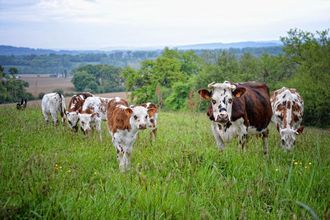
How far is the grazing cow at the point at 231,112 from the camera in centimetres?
724

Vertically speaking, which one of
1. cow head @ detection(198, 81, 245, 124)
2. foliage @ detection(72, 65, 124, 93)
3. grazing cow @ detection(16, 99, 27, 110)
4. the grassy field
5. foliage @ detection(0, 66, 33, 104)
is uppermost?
cow head @ detection(198, 81, 245, 124)

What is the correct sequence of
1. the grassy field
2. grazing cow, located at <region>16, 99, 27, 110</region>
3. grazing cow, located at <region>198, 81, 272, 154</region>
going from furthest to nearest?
grazing cow, located at <region>16, 99, 27, 110</region>, grazing cow, located at <region>198, 81, 272, 154</region>, the grassy field

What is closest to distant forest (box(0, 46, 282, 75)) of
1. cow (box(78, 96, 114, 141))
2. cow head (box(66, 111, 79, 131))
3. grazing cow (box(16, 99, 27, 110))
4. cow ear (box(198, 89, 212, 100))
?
grazing cow (box(16, 99, 27, 110))

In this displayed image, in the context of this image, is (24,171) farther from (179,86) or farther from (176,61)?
(176,61)

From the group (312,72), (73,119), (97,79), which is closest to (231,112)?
(73,119)

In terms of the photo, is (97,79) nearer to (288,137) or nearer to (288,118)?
(288,118)

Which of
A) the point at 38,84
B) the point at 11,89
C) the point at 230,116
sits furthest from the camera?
the point at 11,89

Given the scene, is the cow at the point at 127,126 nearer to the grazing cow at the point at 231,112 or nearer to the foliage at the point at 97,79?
the grazing cow at the point at 231,112

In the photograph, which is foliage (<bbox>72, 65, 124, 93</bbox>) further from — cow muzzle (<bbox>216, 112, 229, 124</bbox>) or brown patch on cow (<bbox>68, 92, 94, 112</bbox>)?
cow muzzle (<bbox>216, 112, 229, 124</bbox>)

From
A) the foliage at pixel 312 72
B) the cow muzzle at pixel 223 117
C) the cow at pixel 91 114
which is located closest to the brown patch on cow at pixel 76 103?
the cow at pixel 91 114

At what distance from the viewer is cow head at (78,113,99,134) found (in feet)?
38.0

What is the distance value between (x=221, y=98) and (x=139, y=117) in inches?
80.6

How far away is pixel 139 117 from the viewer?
805cm

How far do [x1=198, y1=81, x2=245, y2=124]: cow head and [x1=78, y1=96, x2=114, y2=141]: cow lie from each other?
18.1ft
